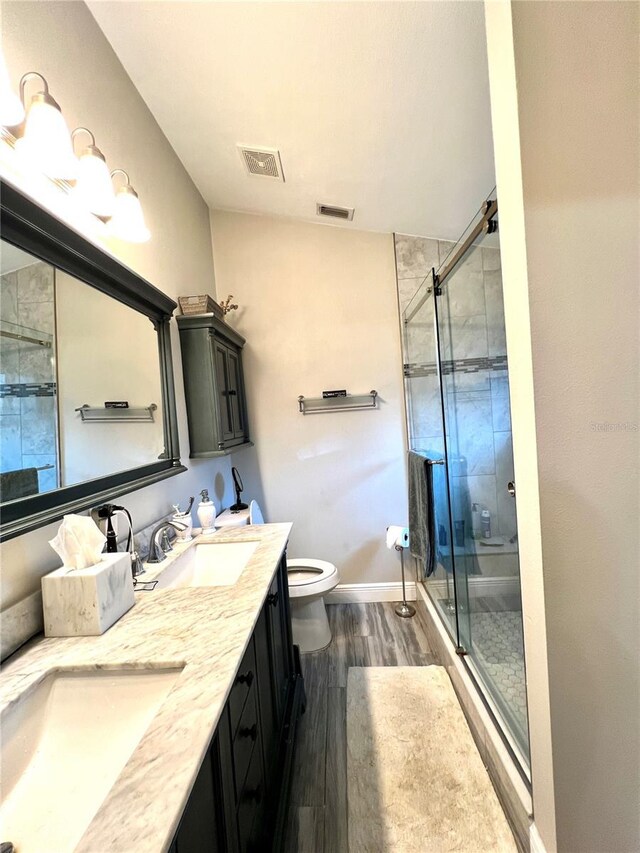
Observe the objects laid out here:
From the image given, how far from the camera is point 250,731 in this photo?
92cm

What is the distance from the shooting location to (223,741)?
2.37ft

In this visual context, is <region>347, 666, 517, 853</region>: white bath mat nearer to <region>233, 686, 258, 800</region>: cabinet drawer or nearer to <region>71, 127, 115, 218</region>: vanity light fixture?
<region>233, 686, 258, 800</region>: cabinet drawer

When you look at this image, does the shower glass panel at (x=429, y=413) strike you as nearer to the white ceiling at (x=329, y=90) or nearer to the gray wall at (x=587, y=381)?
the white ceiling at (x=329, y=90)

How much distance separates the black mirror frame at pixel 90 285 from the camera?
0.85 meters

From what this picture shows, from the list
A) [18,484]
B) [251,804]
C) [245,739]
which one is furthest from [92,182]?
[251,804]

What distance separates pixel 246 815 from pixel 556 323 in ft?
4.50

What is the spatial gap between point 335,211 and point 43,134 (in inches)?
66.4

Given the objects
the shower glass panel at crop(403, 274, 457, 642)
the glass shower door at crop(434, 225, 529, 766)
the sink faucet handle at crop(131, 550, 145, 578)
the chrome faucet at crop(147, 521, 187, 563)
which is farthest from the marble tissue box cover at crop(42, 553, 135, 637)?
the shower glass panel at crop(403, 274, 457, 642)

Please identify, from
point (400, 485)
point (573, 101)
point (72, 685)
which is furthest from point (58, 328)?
point (400, 485)

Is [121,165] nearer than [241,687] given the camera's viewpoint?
No

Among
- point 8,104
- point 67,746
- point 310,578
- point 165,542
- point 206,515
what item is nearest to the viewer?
point 67,746

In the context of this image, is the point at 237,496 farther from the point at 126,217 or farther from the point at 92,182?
the point at 92,182

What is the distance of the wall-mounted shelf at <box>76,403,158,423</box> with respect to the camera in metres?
1.13

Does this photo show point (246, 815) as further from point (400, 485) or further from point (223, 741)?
point (400, 485)
